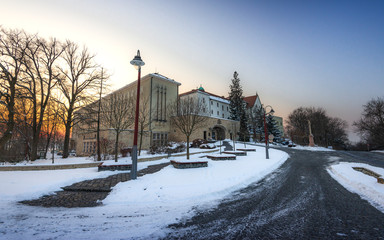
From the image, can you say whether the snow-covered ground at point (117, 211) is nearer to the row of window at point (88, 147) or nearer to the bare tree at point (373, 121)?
the row of window at point (88, 147)

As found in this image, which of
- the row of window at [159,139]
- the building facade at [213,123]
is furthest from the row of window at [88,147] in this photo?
the building facade at [213,123]

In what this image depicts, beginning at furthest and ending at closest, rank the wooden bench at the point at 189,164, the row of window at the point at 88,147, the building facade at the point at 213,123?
the building facade at the point at 213,123
the row of window at the point at 88,147
the wooden bench at the point at 189,164

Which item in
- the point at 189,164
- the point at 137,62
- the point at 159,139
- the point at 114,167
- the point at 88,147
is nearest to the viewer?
the point at 137,62

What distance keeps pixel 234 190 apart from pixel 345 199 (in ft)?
11.3

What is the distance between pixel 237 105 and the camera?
4922cm

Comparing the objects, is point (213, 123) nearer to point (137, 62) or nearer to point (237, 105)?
point (237, 105)

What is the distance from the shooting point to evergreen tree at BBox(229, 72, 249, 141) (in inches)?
1772

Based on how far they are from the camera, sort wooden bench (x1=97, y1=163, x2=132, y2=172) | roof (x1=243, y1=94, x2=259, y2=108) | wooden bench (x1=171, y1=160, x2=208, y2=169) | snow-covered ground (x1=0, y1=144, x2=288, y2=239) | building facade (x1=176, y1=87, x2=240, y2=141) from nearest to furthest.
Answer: snow-covered ground (x1=0, y1=144, x2=288, y2=239), wooden bench (x1=97, y1=163, x2=132, y2=172), wooden bench (x1=171, y1=160, x2=208, y2=169), building facade (x1=176, y1=87, x2=240, y2=141), roof (x1=243, y1=94, x2=259, y2=108)

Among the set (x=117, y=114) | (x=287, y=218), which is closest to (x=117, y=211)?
(x=287, y=218)

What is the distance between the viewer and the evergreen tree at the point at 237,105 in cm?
4500

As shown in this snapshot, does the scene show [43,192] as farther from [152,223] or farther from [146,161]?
[146,161]

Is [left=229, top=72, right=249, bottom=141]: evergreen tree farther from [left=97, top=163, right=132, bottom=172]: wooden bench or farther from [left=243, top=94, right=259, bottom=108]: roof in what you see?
[left=97, top=163, right=132, bottom=172]: wooden bench

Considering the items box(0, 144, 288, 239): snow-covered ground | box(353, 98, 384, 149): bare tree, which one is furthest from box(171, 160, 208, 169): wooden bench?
box(353, 98, 384, 149): bare tree

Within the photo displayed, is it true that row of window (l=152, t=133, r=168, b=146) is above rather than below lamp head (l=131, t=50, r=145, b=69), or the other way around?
below
